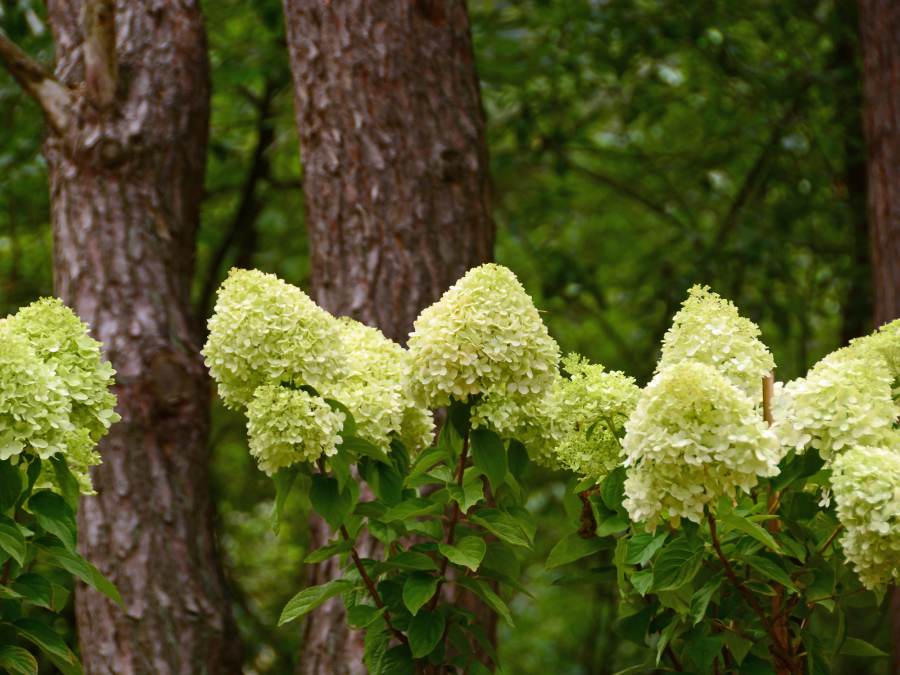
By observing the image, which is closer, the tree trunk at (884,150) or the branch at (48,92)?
the branch at (48,92)

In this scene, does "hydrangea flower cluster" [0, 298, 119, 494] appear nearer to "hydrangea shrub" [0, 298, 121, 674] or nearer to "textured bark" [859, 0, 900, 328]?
"hydrangea shrub" [0, 298, 121, 674]

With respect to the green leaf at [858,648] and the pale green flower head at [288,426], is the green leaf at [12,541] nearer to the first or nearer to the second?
the pale green flower head at [288,426]

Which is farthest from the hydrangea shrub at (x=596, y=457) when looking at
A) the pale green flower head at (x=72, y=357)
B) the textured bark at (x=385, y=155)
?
the textured bark at (x=385, y=155)

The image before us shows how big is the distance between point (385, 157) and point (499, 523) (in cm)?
158

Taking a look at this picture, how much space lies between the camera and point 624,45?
5.77 metres

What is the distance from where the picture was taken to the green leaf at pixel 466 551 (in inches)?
96.1

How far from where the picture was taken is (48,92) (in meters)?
4.01

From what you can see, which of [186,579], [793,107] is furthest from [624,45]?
[186,579]

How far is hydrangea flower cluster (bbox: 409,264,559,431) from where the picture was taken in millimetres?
2336

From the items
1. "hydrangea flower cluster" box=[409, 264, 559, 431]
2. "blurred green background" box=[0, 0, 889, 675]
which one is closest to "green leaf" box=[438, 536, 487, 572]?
"hydrangea flower cluster" box=[409, 264, 559, 431]

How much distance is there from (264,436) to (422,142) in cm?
173

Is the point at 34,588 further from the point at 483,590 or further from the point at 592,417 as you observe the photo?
the point at 592,417

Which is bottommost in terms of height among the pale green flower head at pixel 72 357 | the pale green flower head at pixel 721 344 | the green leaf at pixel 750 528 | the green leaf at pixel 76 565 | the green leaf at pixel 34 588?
the green leaf at pixel 34 588

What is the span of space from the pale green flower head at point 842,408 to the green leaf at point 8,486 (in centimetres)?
151
